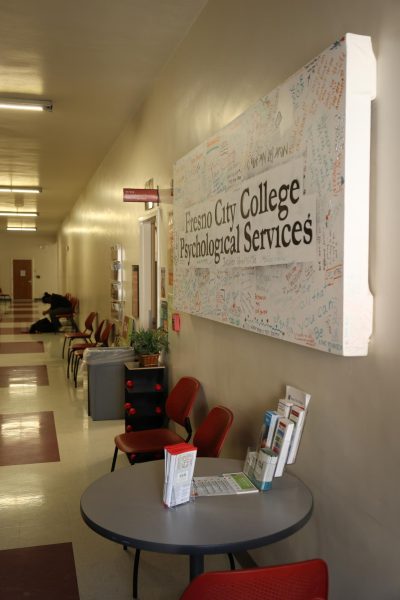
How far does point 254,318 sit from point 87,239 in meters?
9.43

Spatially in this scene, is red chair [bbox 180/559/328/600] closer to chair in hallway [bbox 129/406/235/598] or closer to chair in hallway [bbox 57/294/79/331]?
chair in hallway [bbox 129/406/235/598]

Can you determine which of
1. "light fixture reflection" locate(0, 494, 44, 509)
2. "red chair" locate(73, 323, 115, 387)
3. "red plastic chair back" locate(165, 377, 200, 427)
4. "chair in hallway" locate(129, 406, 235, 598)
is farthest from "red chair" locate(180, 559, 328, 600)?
"red chair" locate(73, 323, 115, 387)

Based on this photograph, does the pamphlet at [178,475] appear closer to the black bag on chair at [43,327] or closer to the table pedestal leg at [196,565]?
the table pedestal leg at [196,565]

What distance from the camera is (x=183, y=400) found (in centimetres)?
401

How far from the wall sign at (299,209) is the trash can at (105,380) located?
2685 mm

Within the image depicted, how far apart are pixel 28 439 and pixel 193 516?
376 centimetres

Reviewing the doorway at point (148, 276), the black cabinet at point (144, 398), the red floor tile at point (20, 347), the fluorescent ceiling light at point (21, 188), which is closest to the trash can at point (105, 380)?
the doorway at point (148, 276)

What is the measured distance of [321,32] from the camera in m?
2.37

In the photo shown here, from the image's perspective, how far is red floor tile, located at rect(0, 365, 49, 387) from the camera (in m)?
8.02

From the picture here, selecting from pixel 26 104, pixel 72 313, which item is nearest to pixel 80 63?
pixel 26 104

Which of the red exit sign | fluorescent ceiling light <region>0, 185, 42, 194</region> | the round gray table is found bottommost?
the round gray table

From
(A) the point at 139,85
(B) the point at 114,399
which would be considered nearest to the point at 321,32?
(A) the point at 139,85

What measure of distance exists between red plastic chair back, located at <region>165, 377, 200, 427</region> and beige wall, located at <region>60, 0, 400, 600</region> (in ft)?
0.33

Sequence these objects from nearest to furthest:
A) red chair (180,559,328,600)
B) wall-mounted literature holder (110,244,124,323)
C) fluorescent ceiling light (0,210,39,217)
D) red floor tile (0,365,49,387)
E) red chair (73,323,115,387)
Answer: red chair (180,559,328,600) < wall-mounted literature holder (110,244,124,323) < red floor tile (0,365,49,387) < red chair (73,323,115,387) < fluorescent ceiling light (0,210,39,217)
